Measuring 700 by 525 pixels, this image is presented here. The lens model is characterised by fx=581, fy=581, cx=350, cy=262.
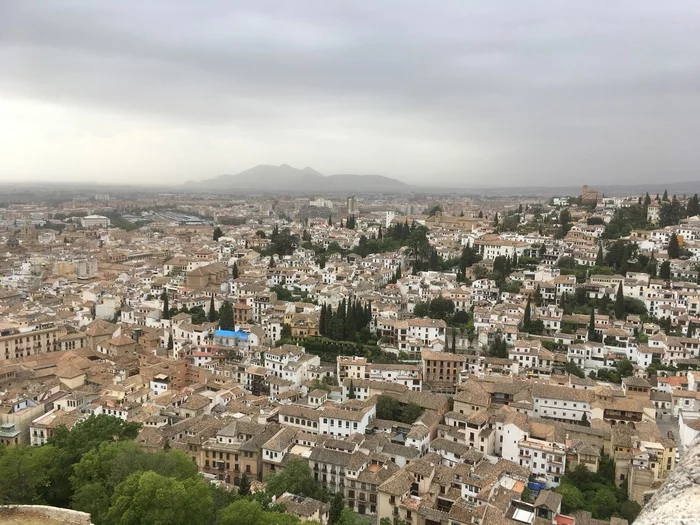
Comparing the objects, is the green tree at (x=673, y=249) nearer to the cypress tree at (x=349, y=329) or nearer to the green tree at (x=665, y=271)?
the green tree at (x=665, y=271)

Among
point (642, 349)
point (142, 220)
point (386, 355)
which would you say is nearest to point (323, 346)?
point (386, 355)

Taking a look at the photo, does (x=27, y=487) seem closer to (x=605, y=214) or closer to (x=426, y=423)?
(x=426, y=423)

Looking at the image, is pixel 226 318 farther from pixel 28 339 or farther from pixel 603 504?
pixel 603 504

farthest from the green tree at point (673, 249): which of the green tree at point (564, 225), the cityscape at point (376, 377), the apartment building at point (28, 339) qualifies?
the apartment building at point (28, 339)

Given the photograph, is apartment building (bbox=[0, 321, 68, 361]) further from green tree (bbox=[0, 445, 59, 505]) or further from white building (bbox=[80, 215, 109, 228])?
white building (bbox=[80, 215, 109, 228])

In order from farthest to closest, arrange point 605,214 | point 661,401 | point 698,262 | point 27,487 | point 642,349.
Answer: point 605,214
point 698,262
point 642,349
point 661,401
point 27,487

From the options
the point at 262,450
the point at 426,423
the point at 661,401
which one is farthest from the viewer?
the point at 661,401

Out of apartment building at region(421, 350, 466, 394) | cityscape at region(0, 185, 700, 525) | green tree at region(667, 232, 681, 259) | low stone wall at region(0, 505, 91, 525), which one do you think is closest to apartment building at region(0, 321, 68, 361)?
cityscape at region(0, 185, 700, 525)
